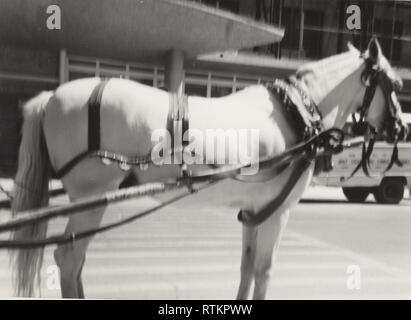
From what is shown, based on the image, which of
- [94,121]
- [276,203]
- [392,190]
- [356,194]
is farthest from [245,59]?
[356,194]

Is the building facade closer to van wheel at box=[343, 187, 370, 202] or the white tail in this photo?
the white tail

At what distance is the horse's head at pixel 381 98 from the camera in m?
2.40

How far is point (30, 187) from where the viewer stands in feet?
6.70

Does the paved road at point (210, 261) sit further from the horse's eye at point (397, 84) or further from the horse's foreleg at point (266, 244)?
the horse's eye at point (397, 84)

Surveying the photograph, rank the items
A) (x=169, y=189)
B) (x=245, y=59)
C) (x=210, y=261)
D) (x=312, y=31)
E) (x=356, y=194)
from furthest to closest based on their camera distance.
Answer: (x=356, y=194) < (x=210, y=261) < (x=245, y=59) < (x=312, y=31) < (x=169, y=189)

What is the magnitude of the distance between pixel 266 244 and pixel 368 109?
2.72 feet

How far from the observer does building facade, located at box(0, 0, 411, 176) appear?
2.05m

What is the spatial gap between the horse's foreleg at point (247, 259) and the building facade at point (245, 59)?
2.18 feet

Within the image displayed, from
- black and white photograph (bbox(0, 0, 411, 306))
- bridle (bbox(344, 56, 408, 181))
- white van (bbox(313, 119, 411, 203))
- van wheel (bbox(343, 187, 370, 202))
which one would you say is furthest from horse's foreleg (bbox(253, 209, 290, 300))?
van wheel (bbox(343, 187, 370, 202))

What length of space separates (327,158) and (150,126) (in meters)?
0.91

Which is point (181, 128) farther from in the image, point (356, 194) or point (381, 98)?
point (356, 194)

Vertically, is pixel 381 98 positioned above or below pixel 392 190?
above

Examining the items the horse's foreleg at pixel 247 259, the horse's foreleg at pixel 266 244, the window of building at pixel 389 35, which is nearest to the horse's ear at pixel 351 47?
the window of building at pixel 389 35

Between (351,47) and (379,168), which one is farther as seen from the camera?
(379,168)
